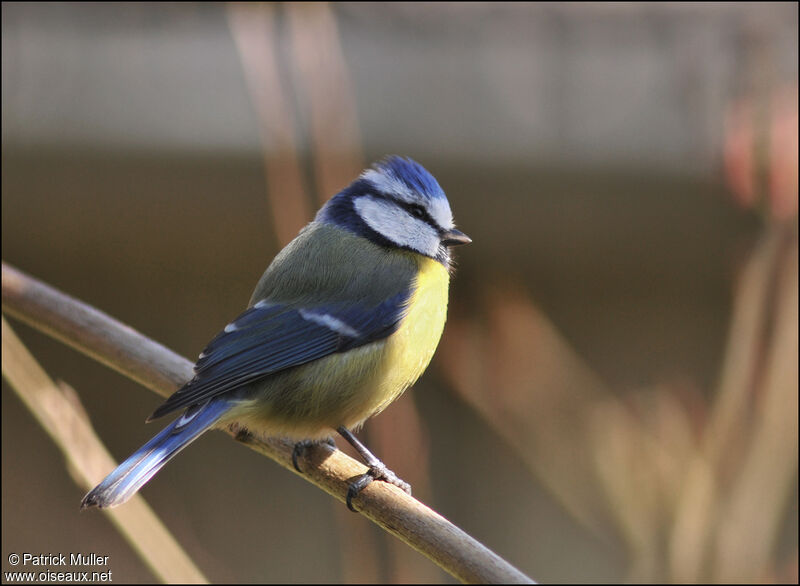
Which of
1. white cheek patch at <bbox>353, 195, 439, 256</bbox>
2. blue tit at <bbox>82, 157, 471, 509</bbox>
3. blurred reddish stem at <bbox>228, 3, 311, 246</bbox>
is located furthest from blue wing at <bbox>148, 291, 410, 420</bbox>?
blurred reddish stem at <bbox>228, 3, 311, 246</bbox>

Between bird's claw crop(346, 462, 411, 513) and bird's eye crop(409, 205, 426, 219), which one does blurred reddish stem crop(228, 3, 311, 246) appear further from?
bird's claw crop(346, 462, 411, 513)

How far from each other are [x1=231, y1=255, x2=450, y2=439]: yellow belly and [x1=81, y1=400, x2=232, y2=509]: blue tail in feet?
0.18

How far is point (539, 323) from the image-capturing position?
182cm

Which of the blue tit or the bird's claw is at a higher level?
the blue tit

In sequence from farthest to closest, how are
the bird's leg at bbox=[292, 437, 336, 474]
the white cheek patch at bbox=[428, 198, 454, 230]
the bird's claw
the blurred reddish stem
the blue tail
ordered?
the blurred reddish stem → the white cheek patch at bbox=[428, 198, 454, 230] → the bird's leg at bbox=[292, 437, 336, 474] → the bird's claw → the blue tail

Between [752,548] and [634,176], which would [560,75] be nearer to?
[634,176]

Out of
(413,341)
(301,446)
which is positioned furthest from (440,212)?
(301,446)

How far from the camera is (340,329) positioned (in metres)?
1.20

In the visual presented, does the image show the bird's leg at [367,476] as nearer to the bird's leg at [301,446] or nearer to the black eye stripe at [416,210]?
the bird's leg at [301,446]

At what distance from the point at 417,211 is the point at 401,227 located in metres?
0.03

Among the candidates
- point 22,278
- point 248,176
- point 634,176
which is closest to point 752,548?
point 634,176

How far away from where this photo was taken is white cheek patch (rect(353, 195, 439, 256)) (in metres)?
1.34

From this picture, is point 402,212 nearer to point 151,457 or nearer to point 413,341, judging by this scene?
point 413,341

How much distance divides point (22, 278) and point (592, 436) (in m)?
1.09
